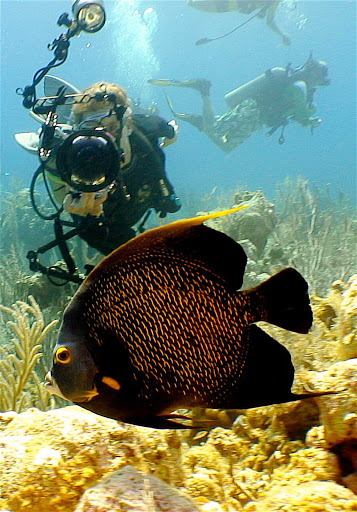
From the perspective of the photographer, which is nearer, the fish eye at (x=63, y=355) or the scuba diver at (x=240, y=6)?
the fish eye at (x=63, y=355)

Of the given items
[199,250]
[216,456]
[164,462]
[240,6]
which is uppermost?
[240,6]

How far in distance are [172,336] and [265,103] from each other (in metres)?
13.9

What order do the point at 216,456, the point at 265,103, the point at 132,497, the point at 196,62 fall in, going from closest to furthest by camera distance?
1. the point at 132,497
2. the point at 216,456
3. the point at 265,103
4. the point at 196,62

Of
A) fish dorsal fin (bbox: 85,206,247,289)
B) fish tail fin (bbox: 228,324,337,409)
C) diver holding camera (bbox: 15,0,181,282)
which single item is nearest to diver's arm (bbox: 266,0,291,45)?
diver holding camera (bbox: 15,0,181,282)

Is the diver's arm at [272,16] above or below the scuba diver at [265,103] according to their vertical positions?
above

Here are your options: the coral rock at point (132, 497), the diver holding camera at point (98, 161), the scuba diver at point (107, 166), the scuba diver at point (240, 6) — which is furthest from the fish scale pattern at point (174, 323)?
the scuba diver at point (240, 6)

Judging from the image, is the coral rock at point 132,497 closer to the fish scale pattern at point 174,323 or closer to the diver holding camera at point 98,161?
the fish scale pattern at point 174,323

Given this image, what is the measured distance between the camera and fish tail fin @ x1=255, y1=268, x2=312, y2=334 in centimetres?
71

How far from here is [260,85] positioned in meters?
13.0

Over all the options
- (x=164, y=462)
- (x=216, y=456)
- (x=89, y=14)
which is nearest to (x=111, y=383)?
(x=164, y=462)

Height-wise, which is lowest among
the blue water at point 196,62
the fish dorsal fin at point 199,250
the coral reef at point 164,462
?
the coral reef at point 164,462

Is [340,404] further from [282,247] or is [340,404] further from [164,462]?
[282,247]

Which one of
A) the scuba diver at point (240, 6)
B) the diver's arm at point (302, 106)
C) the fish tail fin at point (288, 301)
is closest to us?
the fish tail fin at point (288, 301)

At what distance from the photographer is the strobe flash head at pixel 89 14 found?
4.05 meters
